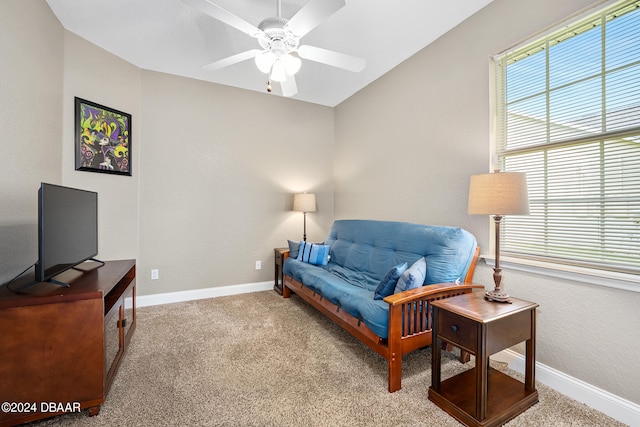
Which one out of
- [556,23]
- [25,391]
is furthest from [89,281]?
[556,23]

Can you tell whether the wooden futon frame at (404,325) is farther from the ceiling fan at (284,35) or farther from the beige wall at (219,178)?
the beige wall at (219,178)

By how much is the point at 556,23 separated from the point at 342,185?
2.71 meters

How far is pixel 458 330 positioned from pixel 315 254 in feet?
5.85

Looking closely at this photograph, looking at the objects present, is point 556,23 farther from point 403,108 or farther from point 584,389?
point 584,389

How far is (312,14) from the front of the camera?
1500 millimetres

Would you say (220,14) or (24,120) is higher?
(220,14)

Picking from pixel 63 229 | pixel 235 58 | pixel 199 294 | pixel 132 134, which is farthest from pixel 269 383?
pixel 132 134

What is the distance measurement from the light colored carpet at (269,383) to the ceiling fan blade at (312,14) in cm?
212

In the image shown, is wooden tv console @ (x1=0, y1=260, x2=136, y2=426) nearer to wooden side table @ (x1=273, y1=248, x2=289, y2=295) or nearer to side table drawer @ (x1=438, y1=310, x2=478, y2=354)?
side table drawer @ (x1=438, y1=310, x2=478, y2=354)

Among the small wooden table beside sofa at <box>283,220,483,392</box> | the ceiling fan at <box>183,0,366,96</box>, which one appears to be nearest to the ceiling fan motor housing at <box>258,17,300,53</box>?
the ceiling fan at <box>183,0,366,96</box>

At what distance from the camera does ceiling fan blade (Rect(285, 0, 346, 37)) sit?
54.8 inches

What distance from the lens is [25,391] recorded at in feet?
4.43

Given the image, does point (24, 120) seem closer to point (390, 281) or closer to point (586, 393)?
point (390, 281)

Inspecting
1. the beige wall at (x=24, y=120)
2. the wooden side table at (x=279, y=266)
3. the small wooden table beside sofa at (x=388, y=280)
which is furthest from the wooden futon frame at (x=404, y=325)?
the beige wall at (x=24, y=120)
